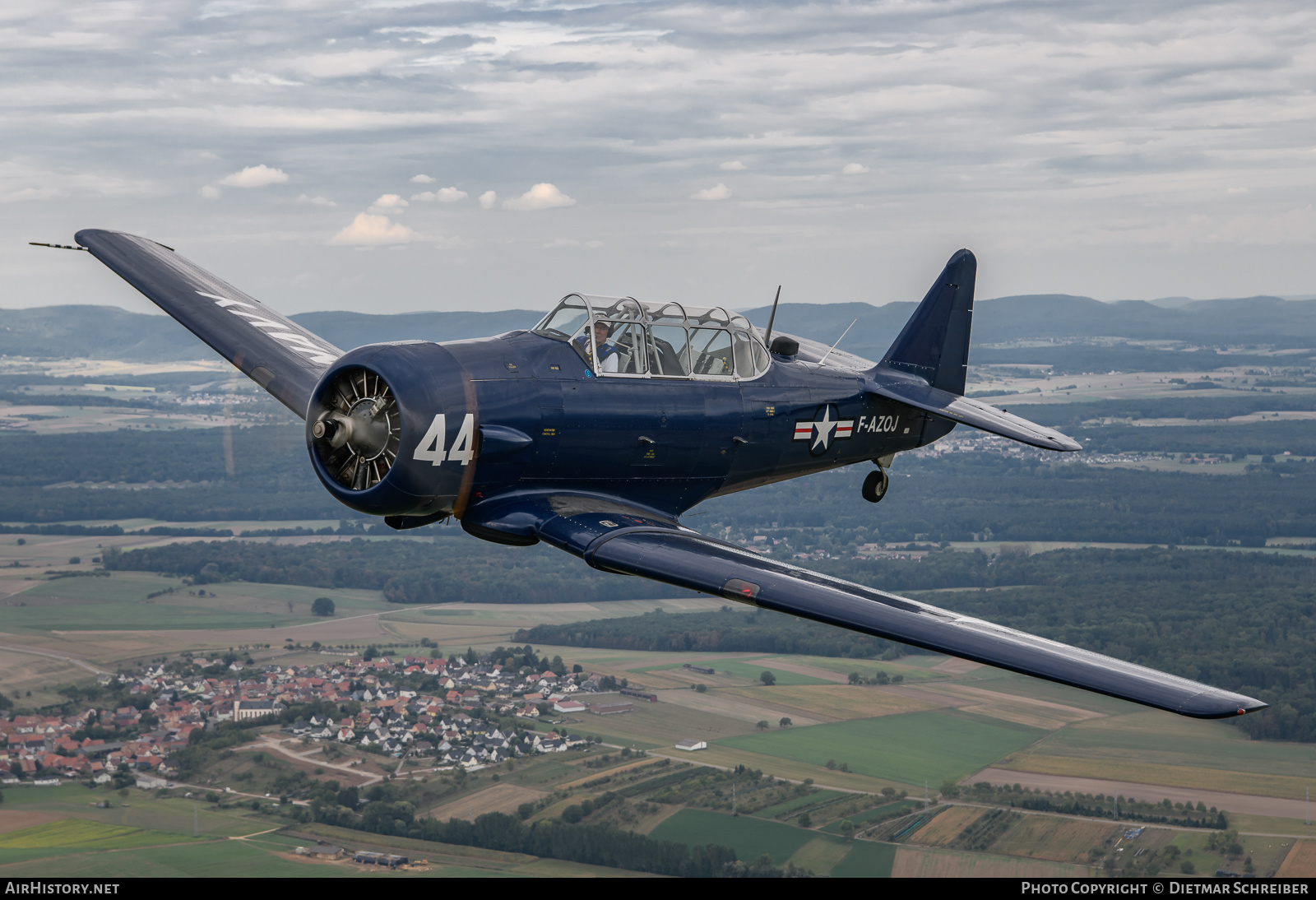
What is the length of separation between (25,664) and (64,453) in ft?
357

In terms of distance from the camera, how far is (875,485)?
67.6ft

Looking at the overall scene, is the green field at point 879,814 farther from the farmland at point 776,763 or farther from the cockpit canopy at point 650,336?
the cockpit canopy at point 650,336

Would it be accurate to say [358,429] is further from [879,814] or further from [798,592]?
[879,814]

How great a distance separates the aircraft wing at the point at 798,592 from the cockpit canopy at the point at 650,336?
2.04 metres

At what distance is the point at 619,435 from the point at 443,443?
2676mm

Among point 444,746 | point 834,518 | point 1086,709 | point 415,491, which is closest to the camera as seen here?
point 415,491

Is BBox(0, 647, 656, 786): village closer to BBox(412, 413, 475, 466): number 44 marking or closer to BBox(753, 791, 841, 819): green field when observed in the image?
BBox(753, 791, 841, 819): green field

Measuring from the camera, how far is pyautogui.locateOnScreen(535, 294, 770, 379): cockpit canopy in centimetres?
1539

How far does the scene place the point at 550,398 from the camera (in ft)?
48.4

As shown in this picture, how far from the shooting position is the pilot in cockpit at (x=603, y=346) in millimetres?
15305

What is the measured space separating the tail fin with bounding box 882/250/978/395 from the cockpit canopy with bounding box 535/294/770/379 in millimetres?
5316

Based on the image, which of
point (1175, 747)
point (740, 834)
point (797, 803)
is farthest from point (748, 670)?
point (1175, 747)

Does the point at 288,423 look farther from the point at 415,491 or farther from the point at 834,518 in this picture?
the point at 834,518
